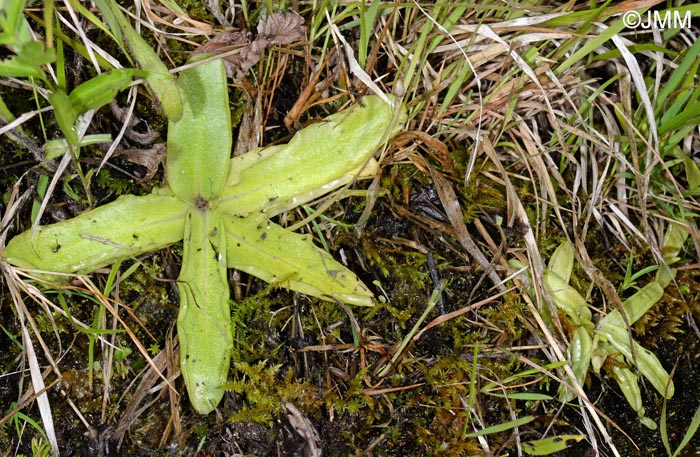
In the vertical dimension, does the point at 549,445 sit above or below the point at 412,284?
below

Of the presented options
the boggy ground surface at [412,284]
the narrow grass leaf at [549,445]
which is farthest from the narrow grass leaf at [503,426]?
the narrow grass leaf at [549,445]

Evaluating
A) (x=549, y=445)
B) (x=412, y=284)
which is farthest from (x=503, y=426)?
(x=412, y=284)

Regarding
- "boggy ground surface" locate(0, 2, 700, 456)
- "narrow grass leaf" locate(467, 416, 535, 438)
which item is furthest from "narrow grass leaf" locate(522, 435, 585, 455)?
"narrow grass leaf" locate(467, 416, 535, 438)

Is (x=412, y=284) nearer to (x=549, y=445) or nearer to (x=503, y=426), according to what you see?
(x=503, y=426)

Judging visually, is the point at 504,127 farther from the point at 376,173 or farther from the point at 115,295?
the point at 115,295

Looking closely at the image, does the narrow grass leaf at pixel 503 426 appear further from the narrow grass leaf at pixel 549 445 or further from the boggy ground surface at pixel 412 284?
the narrow grass leaf at pixel 549 445

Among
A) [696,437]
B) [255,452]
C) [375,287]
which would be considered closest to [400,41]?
[375,287]

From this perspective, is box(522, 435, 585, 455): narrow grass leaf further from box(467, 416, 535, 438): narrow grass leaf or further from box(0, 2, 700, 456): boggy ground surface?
box(467, 416, 535, 438): narrow grass leaf

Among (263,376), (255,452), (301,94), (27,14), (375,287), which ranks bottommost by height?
(255,452)
